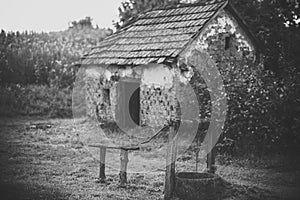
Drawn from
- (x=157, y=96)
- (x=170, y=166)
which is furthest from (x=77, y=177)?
(x=157, y=96)

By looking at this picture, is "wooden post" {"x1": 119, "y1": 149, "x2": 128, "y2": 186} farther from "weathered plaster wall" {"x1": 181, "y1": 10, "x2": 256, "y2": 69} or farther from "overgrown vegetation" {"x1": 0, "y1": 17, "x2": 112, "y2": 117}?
"overgrown vegetation" {"x1": 0, "y1": 17, "x2": 112, "y2": 117}

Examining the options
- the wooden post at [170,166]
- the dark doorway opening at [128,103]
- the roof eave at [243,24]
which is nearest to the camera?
the wooden post at [170,166]

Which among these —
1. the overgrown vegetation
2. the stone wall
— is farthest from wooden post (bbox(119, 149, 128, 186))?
→ the overgrown vegetation

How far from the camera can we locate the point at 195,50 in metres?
10.3

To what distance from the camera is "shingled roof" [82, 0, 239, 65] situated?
33.6ft

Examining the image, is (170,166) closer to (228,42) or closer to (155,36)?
(155,36)

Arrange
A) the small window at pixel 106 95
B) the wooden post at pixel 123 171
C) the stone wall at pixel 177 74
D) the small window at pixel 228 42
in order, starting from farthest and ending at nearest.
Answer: the small window at pixel 106 95
the small window at pixel 228 42
the stone wall at pixel 177 74
the wooden post at pixel 123 171

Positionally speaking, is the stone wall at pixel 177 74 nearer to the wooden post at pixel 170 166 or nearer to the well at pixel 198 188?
the well at pixel 198 188

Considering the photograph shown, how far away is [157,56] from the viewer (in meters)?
10.2

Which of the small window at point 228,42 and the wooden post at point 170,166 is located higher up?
the small window at point 228,42

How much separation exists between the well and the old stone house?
3647mm

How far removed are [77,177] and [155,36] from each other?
16.3ft

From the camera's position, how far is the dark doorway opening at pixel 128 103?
11547mm

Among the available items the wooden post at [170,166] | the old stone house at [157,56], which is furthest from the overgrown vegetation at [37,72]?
the wooden post at [170,166]
